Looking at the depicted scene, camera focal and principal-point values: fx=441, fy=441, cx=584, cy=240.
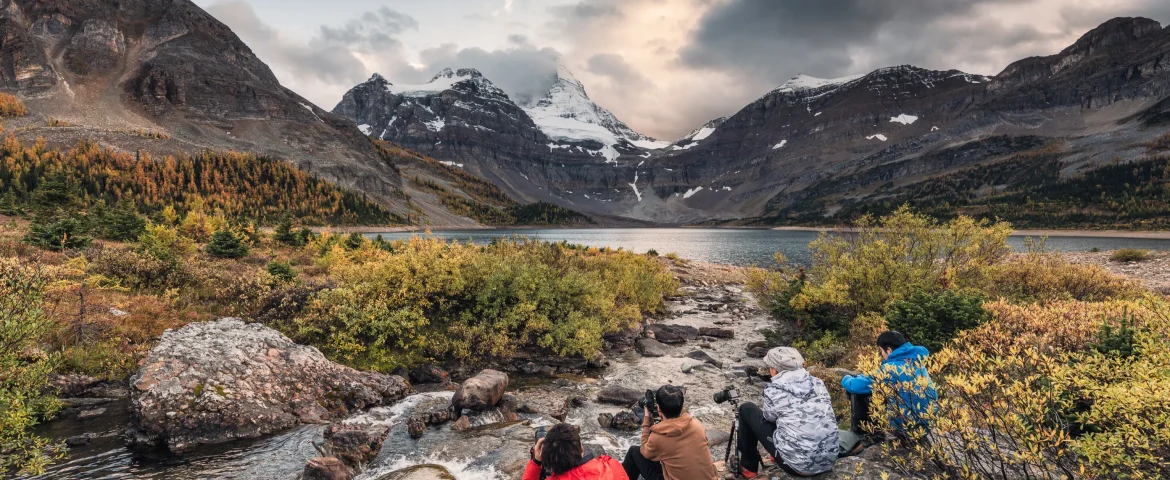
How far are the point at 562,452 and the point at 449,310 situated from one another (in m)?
14.0

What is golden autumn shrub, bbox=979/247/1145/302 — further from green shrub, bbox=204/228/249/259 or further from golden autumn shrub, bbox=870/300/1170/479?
green shrub, bbox=204/228/249/259

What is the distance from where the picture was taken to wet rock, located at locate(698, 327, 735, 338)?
78.3 ft

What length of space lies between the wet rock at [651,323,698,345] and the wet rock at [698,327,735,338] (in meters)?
0.44

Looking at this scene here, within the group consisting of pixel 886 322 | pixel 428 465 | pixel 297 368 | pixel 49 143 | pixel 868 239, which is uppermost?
pixel 49 143

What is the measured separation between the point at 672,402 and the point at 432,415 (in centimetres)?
824

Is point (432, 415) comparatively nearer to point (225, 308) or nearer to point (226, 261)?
point (225, 308)

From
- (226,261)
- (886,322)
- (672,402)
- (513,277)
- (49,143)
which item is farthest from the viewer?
(49,143)

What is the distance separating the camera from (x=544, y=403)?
14250 mm

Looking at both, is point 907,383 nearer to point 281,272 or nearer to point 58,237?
point 281,272

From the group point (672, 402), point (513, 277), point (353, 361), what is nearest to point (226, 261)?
point (353, 361)

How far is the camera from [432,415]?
1227 cm

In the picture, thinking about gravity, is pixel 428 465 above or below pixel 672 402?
below

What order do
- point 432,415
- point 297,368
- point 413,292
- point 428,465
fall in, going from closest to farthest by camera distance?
point 428,465 → point 432,415 → point 297,368 → point 413,292

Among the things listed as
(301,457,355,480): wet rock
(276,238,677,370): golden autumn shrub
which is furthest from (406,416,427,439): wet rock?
(276,238,677,370): golden autumn shrub
